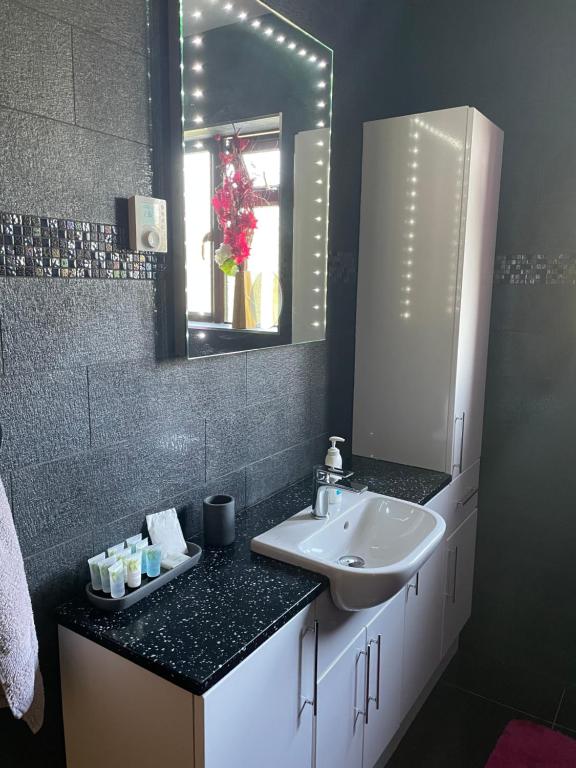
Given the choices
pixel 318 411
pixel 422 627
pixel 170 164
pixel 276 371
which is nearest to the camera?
pixel 170 164

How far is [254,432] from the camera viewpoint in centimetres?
190

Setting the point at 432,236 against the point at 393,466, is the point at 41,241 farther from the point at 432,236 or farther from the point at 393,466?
the point at 393,466

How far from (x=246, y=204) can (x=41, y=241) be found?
713 mm

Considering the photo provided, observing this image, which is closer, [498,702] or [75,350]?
[75,350]

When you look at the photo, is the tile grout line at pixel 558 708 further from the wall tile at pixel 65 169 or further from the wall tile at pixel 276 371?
the wall tile at pixel 65 169

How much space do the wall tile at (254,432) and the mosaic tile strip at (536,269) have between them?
99 cm

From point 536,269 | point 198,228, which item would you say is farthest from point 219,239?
point 536,269

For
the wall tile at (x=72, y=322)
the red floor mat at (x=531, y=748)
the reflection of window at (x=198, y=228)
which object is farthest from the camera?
the red floor mat at (x=531, y=748)

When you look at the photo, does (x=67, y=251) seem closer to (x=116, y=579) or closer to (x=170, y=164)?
(x=170, y=164)

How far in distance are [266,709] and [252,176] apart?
4.65 ft

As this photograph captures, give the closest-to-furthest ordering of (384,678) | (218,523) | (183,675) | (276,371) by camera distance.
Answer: (183,675) → (218,523) → (384,678) → (276,371)

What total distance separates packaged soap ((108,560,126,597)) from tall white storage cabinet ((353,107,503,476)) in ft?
4.22

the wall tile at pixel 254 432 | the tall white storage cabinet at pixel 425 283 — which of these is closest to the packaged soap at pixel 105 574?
the wall tile at pixel 254 432

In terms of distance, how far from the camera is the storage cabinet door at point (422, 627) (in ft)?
6.53
